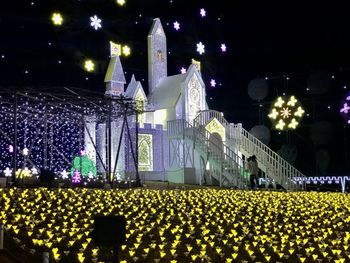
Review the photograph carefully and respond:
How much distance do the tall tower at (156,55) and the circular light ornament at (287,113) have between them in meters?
7.48

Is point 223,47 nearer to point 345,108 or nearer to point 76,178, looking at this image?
point 345,108

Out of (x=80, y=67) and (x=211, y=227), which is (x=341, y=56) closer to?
(x=80, y=67)

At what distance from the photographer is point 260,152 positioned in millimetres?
26094

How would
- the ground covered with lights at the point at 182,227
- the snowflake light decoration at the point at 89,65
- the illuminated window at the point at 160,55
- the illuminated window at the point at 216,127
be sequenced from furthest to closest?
the illuminated window at the point at 160,55, the illuminated window at the point at 216,127, the snowflake light decoration at the point at 89,65, the ground covered with lights at the point at 182,227

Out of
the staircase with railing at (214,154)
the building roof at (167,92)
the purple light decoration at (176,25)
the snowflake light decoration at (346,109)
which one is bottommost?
the staircase with railing at (214,154)

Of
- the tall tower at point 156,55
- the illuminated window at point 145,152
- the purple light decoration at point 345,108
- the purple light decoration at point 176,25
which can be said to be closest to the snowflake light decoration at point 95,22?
the tall tower at point 156,55

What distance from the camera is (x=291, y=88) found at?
35.1 m

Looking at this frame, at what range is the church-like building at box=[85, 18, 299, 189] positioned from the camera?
24.6m

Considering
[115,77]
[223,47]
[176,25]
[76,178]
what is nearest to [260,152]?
[115,77]

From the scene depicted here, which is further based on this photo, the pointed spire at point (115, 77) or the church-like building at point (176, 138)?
the pointed spire at point (115, 77)

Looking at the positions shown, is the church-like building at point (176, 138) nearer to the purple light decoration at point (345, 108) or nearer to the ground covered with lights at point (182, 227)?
the purple light decoration at point (345, 108)

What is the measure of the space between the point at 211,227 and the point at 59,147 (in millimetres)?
15666

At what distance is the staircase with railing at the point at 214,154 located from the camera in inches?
936

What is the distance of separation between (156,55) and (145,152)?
6818 millimetres
